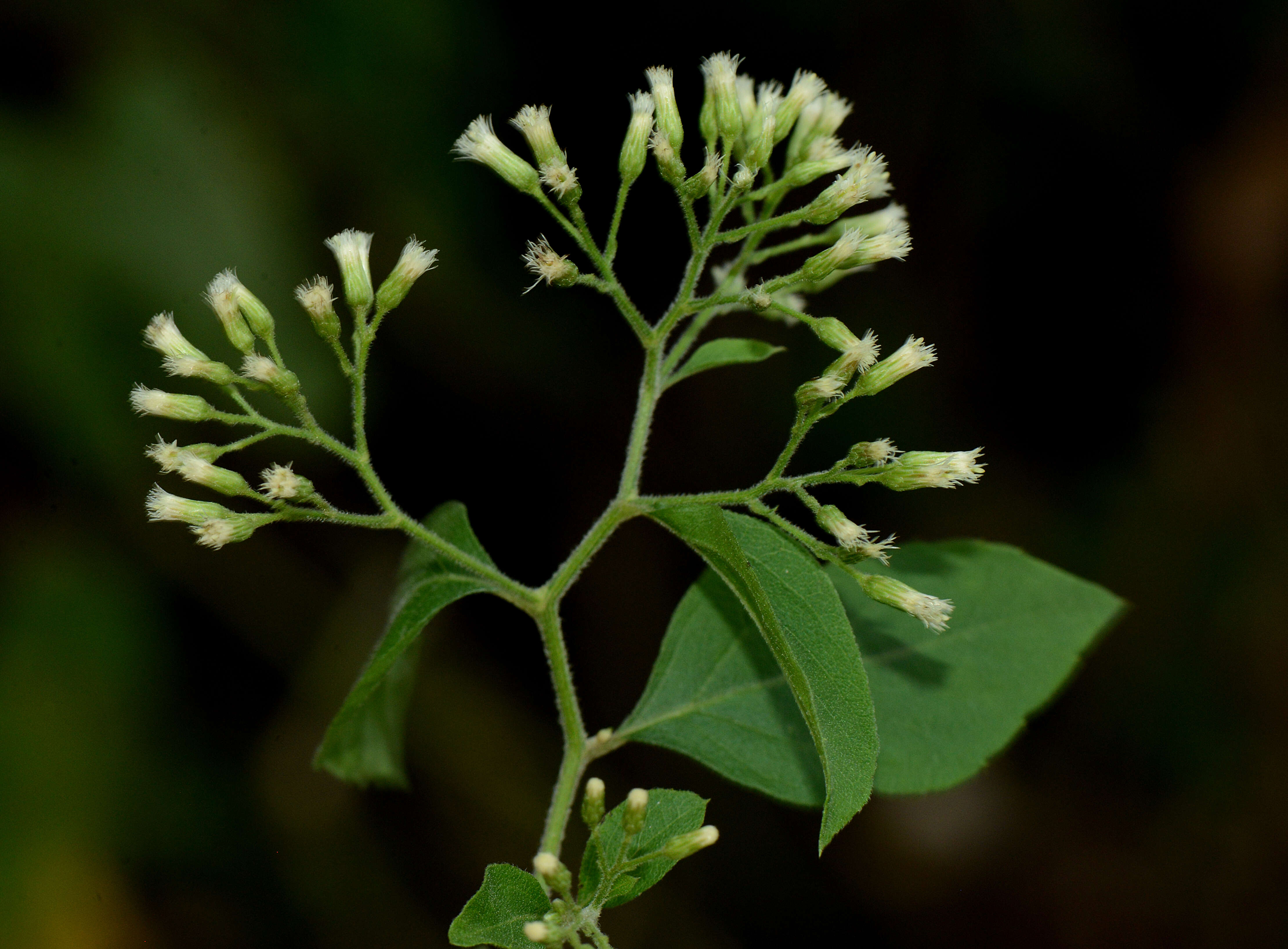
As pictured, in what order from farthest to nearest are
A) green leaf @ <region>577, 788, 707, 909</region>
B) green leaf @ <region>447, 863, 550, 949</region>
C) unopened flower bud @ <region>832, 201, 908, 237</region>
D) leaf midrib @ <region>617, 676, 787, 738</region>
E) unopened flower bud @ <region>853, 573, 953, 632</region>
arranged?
unopened flower bud @ <region>832, 201, 908, 237</region>, leaf midrib @ <region>617, 676, 787, 738</region>, unopened flower bud @ <region>853, 573, 953, 632</region>, green leaf @ <region>577, 788, 707, 909</region>, green leaf @ <region>447, 863, 550, 949</region>

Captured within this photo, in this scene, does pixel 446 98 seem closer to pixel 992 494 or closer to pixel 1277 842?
Result: pixel 992 494

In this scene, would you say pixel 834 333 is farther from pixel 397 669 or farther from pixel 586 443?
pixel 586 443

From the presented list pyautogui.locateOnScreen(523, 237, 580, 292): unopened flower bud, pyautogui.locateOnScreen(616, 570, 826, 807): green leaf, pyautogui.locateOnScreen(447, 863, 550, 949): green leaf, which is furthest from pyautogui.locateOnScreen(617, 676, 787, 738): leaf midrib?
pyautogui.locateOnScreen(523, 237, 580, 292): unopened flower bud

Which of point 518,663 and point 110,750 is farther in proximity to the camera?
point 518,663

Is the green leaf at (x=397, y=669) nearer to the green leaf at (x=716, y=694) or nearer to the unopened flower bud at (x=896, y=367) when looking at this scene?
the green leaf at (x=716, y=694)

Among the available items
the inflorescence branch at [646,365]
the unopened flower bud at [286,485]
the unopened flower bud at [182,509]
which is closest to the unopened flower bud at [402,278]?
the inflorescence branch at [646,365]

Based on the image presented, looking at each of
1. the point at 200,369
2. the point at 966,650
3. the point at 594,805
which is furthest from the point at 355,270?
the point at 966,650

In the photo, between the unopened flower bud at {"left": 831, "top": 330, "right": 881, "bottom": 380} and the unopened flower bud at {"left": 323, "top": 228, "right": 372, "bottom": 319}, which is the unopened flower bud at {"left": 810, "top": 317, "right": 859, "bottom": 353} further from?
the unopened flower bud at {"left": 323, "top": 228, "right": 372, "bottom": 319}

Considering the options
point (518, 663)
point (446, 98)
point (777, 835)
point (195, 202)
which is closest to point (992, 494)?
point (777, 835)
